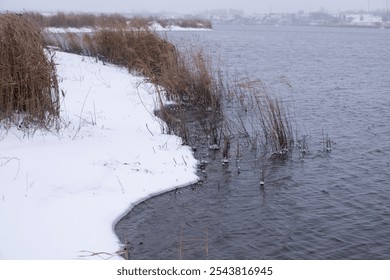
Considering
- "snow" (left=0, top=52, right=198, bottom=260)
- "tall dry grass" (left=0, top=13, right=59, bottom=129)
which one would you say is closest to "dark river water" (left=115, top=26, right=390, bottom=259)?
"snow" (left=0, top=52, right=198, bottom=260)

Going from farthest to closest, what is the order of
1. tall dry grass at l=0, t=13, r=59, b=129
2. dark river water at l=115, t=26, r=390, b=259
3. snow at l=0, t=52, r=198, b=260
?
tall dry grass at l=0, t=13, r=59, b=129
dark river water at l=115, t=26, r=390, b=259
snow at l=0, t=52, r=198, b=260

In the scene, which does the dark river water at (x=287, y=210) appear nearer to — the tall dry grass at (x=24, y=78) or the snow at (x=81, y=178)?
the snow at (x=81, y=178)

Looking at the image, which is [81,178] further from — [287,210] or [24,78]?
[287,210]

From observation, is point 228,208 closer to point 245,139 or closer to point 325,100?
point 245,139

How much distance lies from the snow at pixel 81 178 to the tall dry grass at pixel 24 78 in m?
0.35

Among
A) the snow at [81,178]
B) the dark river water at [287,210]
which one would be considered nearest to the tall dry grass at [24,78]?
the snow at [81,178]

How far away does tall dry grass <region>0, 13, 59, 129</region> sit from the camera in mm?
8094

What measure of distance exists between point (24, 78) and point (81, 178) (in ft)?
8.45

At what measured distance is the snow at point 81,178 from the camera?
523 centimetres

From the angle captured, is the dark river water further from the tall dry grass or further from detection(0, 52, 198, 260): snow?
the tall dry grass

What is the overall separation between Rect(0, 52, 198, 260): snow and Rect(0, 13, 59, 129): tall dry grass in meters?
0.35

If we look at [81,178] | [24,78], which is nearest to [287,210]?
[81,178]
